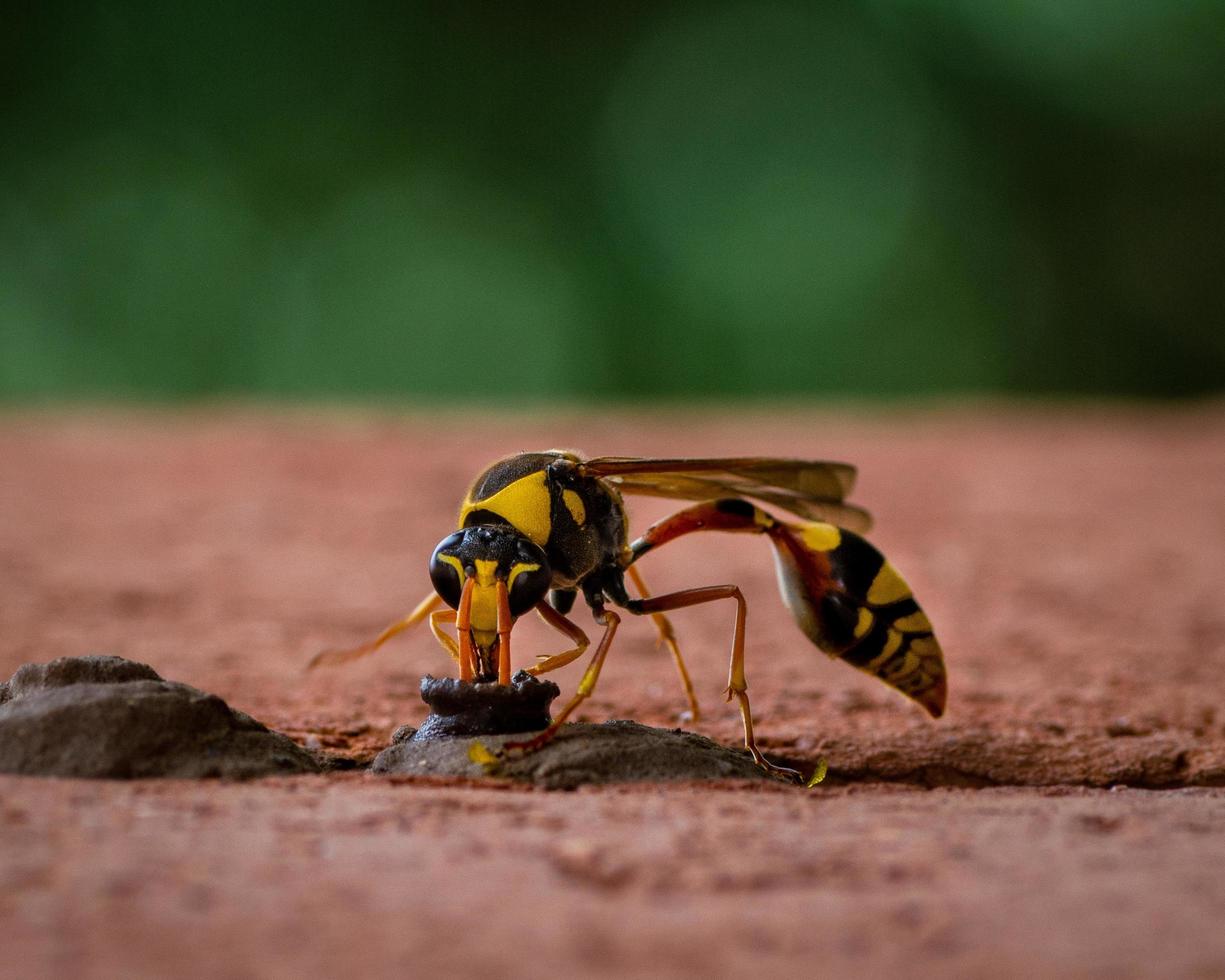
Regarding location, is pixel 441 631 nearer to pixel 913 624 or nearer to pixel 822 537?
pixel 822 537

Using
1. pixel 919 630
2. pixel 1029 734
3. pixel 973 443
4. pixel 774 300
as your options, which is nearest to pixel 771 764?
pixel 919 630

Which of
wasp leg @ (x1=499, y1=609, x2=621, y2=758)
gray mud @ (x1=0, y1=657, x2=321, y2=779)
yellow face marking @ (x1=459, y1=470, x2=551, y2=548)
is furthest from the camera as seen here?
yellow face marking @ (x1=459, y1=470, x2=551, y2=548)

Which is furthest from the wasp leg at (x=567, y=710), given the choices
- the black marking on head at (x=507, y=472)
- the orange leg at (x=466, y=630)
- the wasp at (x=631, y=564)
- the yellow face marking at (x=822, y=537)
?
the yellow face marking at (x=822, y=537)

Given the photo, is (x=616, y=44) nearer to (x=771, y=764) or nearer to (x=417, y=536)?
(x=417, y=536)

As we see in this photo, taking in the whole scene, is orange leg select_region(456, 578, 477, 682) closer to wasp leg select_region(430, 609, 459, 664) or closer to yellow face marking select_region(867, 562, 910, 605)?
wasp leg select_region(430, 609, 459, 664)

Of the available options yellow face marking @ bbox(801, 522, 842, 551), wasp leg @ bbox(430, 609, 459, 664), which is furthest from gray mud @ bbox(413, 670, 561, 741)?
yellow face marking @ bbox(801, 522, 842, 551)

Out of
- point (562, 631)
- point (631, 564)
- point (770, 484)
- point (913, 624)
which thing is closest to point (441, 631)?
point (562, 631)
